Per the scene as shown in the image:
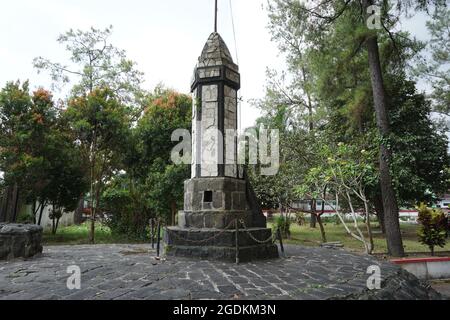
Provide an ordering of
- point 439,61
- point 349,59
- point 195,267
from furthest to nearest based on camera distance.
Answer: point 439,61 < point 349,59 < point 195,267

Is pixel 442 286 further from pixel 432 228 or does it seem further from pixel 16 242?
pixel 16 242

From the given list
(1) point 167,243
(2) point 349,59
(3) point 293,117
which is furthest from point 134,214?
(3) point 293,117

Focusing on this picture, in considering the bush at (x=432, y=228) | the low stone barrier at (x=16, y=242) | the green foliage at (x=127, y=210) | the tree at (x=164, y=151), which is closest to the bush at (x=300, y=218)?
the tree at (x=164, y=151)

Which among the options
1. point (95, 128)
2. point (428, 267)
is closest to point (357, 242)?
point (428, 267)

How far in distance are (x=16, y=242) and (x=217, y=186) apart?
14.6 ft

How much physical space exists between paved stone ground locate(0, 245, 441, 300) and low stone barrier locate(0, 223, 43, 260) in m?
0.32

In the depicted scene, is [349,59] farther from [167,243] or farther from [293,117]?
[293,117]

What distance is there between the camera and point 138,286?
4.14 metres

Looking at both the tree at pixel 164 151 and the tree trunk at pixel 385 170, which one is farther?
the tree at pixel 164 151

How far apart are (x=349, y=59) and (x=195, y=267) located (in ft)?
30.5

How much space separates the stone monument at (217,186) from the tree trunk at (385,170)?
15.6ft

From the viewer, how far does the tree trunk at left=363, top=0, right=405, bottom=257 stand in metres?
9.34

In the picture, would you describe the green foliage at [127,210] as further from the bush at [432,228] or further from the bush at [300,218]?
the bush at [300,218]

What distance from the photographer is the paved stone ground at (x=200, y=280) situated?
150 inches
